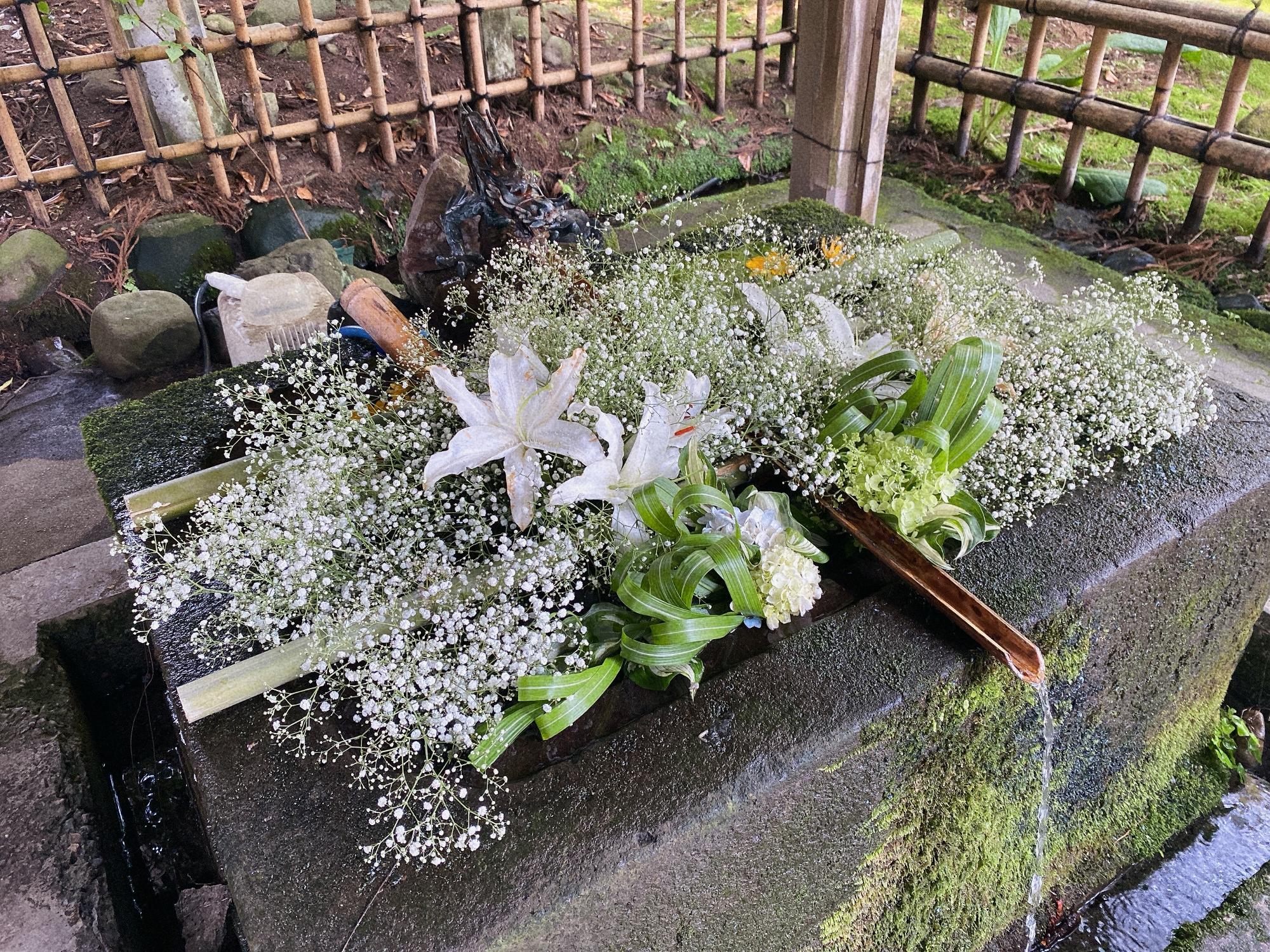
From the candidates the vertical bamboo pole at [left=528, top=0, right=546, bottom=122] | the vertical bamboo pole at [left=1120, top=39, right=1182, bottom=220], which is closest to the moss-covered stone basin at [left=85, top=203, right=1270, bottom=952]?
the vertical bamboo pole at [left=1120, top=39, right=1182, bottom=220]

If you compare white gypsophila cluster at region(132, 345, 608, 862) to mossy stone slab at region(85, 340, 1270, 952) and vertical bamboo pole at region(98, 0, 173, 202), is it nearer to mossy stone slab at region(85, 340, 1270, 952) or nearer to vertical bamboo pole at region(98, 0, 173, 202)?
mossy stone slab at region(85, 340, 1270, 952)

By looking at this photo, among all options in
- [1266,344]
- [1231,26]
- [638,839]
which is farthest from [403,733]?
[1231,26]

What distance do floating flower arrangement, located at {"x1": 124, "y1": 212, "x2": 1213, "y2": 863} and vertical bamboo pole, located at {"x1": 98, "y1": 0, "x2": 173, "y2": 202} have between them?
3.29 meters

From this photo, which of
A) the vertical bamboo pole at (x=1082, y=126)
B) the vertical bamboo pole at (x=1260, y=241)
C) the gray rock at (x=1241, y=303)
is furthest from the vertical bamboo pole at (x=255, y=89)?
the vertical bamboo pole at (x=1260, y=241)

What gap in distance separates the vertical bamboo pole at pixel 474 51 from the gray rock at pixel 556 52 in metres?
0.92

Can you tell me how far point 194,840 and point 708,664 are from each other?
5.65 feet

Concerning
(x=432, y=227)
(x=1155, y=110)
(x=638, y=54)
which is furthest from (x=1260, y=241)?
(x=432, y=227)

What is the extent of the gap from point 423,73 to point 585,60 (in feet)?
3.45

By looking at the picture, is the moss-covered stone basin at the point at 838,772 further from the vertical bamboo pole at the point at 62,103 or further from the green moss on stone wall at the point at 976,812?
the vertical bamboo pole at the point at 62,103

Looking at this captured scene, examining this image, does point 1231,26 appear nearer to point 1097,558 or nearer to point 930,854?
point 1097,558

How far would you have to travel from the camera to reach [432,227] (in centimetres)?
275

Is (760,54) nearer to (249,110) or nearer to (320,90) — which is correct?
(320,90)

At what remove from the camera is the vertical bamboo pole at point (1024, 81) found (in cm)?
500

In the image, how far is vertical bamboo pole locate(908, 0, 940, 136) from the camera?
18.1 ft
